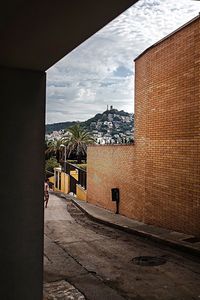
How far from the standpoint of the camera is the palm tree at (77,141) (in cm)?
4257

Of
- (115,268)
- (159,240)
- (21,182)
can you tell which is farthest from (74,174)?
(21,182)

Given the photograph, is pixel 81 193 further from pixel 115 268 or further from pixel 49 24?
pixel 49 24

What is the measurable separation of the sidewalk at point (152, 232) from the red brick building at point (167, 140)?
1.12 feet

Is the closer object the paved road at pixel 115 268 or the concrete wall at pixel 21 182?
the concrete wall at pixel 21 182

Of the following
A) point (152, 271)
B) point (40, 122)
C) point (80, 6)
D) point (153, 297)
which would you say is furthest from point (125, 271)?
point (80, 6)

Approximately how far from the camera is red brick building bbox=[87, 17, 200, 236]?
10156mm

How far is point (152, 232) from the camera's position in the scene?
10.9 m

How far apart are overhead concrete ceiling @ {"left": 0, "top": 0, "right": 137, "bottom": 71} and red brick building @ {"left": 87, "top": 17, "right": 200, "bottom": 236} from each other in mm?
7851

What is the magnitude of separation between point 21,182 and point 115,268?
4848 millimetres

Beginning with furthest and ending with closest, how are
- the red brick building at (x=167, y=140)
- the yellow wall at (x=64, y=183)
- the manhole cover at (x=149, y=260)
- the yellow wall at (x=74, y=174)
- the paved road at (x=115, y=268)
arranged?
1. the yellow wall at (x=64, y=183)
2. the yellow wall at (x=74, y=174)
3. the red brick building at (x=167, y=140)
4. the manhole cover at (x=149, y=260)
5. the paved road at (x=115, y=268)

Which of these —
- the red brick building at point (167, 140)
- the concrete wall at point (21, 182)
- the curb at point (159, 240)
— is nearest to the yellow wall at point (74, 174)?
the red brick building at point (167, 140)

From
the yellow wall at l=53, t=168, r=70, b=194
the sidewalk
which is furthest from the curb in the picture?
the yellow wall at l=53, t=168, r=70, b=194

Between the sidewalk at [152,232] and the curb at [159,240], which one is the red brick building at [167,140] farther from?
the curb at [159,240]

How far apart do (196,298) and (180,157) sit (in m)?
5.47
